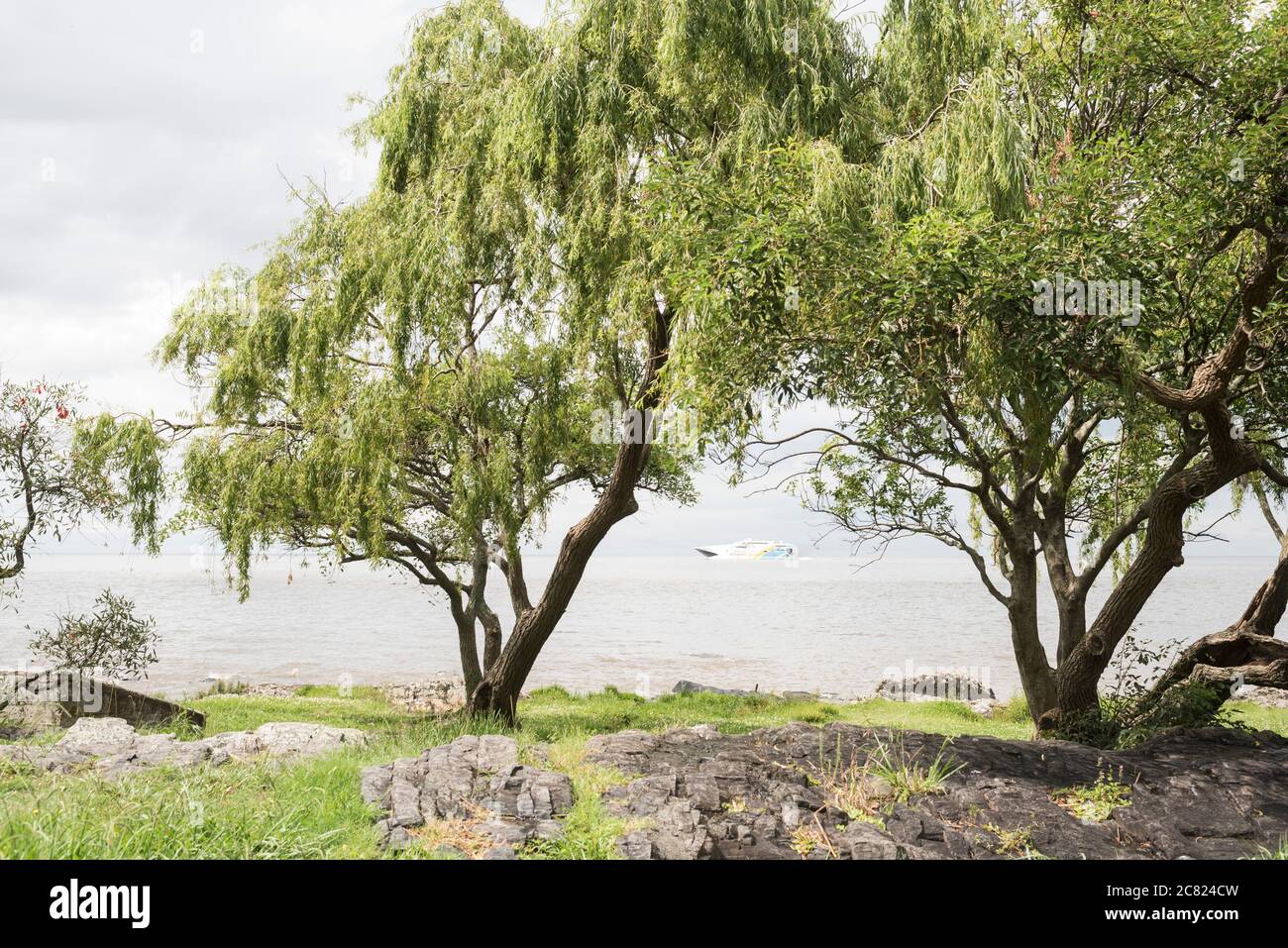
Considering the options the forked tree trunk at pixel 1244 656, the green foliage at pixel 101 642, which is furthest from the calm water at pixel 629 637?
the forked tree trunk at pixel 1244 656

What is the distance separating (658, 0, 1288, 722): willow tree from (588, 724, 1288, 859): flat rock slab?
9.28ft

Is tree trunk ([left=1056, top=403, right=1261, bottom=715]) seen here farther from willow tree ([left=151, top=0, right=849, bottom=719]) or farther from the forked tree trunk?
willow tree ([left=151, top=0, right=849, bottom=719])

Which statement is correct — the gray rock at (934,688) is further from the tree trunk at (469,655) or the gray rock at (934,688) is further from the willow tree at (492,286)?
the willow tree at (492,286)

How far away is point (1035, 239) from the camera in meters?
6.43

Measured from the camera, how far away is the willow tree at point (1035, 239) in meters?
6.43

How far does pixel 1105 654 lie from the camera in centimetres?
963

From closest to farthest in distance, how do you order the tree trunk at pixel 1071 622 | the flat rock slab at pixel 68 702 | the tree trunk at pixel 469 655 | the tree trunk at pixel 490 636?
the flat rock slab at pixel 68 702, the tree trunk at pixel 1071 622, the tree trunk at pixel 490 636, the tree trunk at pixel 469 655

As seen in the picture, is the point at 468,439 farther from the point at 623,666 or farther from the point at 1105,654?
the point at 623,666

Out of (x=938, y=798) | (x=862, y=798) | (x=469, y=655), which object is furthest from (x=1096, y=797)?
(x=469, y=655)

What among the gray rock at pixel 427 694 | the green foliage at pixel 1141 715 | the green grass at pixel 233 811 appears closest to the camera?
the green grass at pixel 233 811

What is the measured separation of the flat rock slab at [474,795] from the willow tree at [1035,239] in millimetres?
3368

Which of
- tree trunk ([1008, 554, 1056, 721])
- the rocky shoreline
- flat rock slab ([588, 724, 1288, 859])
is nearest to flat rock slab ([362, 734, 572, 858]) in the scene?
the rocky shoreline

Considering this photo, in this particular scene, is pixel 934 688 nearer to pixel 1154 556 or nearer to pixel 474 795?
pixel 1154 556

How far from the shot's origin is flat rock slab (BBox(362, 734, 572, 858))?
4676 mm
